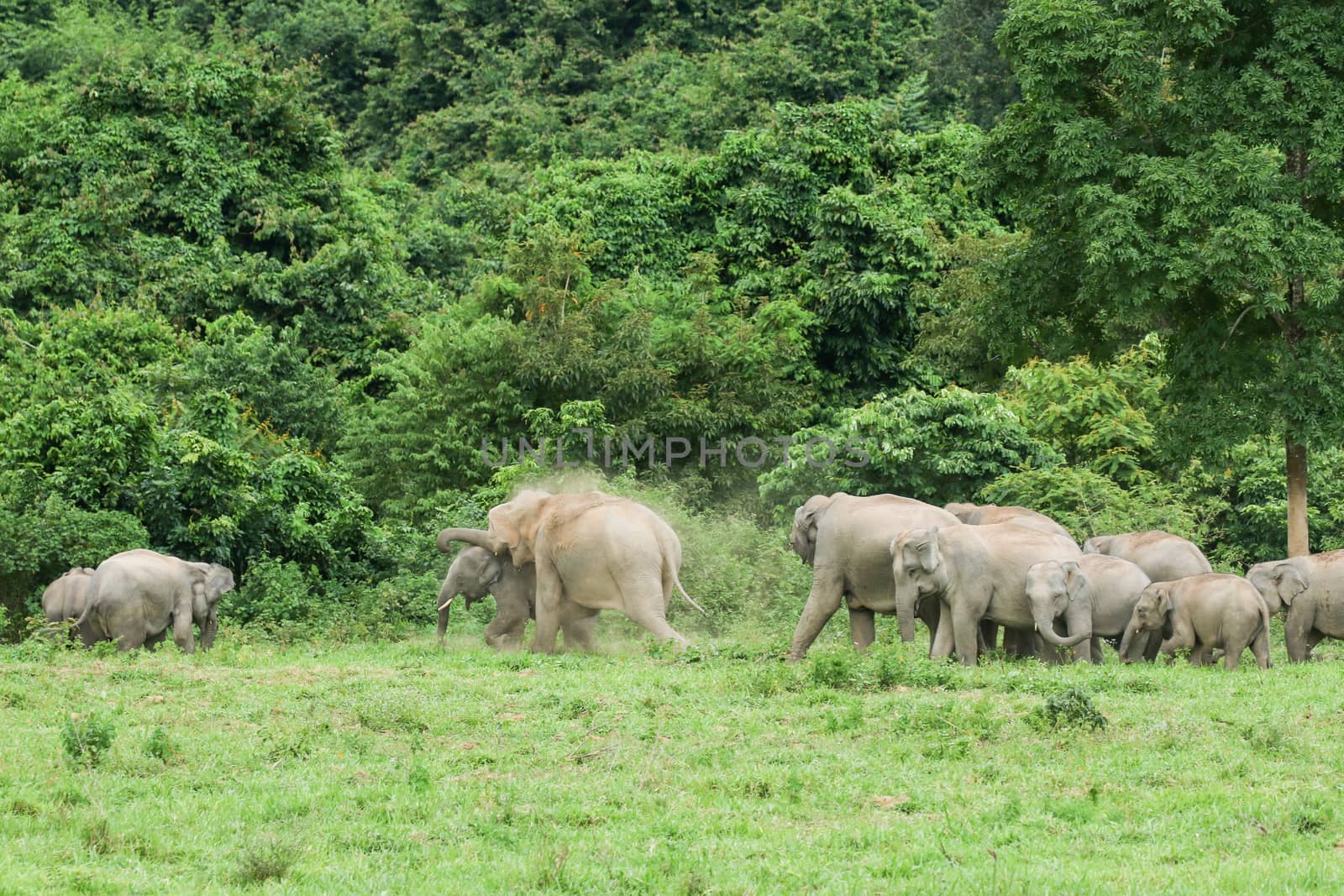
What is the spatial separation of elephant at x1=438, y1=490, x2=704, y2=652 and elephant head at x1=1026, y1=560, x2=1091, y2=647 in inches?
128

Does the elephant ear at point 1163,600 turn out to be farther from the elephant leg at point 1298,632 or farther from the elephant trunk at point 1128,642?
the elephant leg at point 1298,632

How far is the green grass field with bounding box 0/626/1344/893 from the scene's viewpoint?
7.26 m

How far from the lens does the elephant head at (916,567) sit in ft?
42.7

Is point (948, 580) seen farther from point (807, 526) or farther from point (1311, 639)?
point (1311, 639)

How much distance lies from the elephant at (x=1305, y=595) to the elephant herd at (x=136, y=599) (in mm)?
9623

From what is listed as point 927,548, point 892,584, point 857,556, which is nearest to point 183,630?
point 857,556

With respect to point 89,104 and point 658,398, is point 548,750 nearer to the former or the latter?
point 658,398

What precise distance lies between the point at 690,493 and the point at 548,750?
1363 cm

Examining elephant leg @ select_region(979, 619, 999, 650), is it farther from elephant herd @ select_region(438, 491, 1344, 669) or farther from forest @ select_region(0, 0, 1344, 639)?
forest @ select_region(0, 0, 1344, 639)

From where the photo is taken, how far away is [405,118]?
4284 centimetres

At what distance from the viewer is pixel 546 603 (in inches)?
603

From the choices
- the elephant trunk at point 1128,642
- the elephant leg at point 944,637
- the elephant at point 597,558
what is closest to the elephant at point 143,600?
the elephant at point 597,558

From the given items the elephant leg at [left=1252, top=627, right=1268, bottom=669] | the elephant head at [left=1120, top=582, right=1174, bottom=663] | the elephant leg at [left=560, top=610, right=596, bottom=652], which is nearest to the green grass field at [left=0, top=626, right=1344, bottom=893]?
the elephant leg at [left=1252, top=627, right=1268, bottom=669]

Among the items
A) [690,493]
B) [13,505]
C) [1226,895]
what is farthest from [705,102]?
[1226,895]
